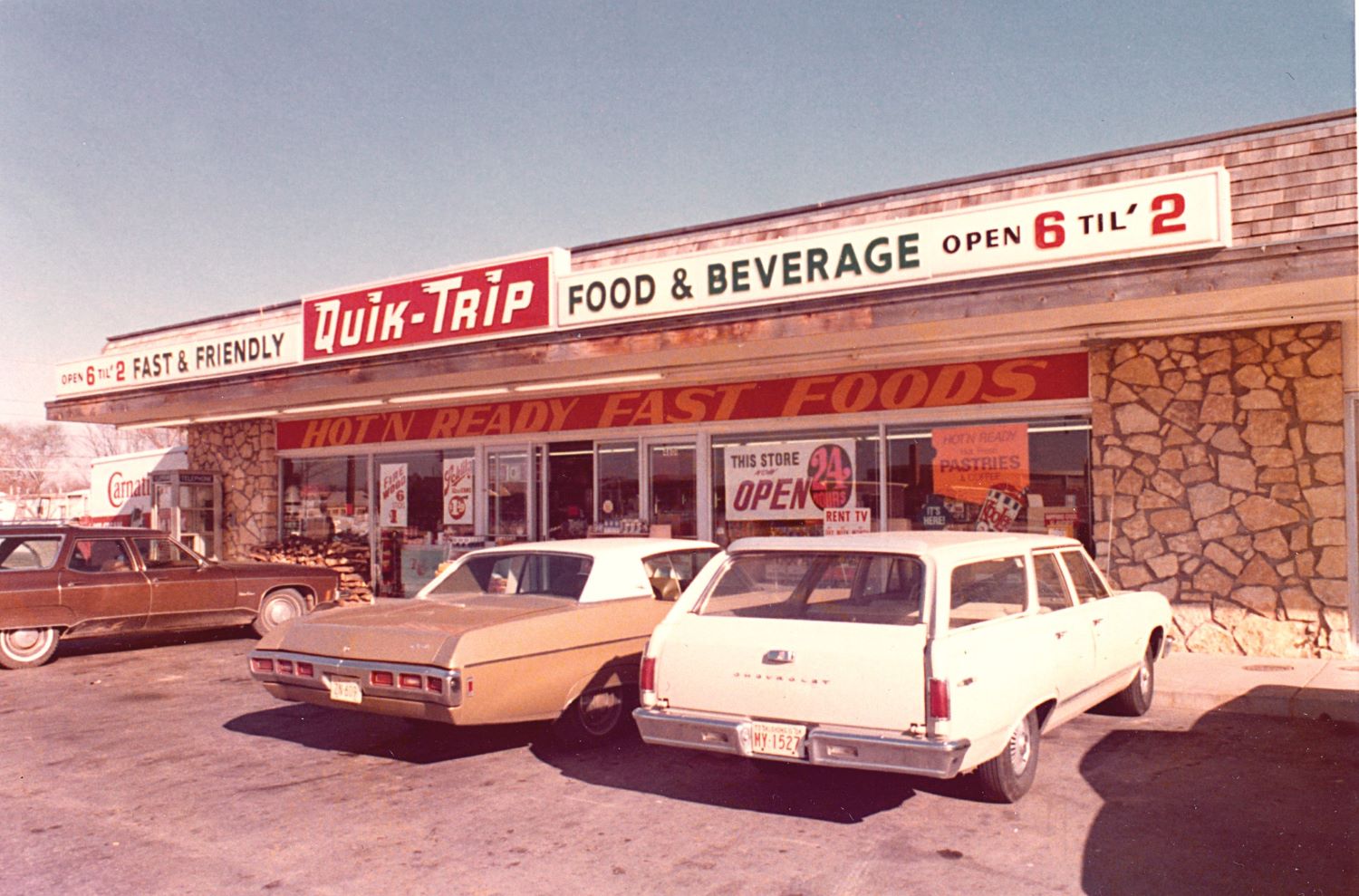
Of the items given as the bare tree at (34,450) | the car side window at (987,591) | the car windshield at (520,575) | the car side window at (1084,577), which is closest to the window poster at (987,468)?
the car side window at (1084,577)

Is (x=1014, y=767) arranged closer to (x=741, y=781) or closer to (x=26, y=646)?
(x=741, y=781)

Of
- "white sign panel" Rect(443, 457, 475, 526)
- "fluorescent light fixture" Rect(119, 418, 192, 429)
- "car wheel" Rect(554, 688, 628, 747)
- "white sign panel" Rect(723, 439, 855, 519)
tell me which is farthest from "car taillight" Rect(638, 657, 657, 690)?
"fluorescent light fixture" Rect(119, 418, 192, 429)

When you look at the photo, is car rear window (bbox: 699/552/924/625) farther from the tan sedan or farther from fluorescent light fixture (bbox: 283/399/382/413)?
fluorescent light fixture (bbox: 283/399/382/413)

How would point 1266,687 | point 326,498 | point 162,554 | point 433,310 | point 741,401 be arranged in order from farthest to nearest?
1. point 326,498
2. point 741,401
3. point 433,310
4. point 162,554
5. point 1266,687

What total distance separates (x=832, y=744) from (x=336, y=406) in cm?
1292

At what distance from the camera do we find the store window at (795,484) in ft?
40.8

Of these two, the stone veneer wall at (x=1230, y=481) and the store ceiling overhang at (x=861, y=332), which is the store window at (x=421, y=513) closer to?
the store ceiling overhang at (x=861, y=332)

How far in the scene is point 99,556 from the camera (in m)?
11.5

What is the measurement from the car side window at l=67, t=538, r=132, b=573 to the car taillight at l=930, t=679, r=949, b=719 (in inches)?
383

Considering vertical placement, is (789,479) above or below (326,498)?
above

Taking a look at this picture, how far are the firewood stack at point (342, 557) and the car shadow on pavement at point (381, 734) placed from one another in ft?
28.6

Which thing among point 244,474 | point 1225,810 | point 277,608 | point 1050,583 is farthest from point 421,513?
point 1225,810

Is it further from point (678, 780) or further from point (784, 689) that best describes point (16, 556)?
point (784, 689)

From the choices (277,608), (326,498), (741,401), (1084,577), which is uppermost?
(741,401)
